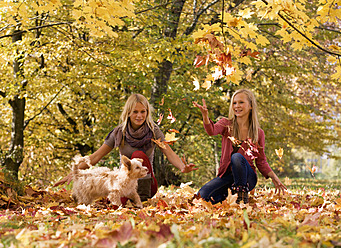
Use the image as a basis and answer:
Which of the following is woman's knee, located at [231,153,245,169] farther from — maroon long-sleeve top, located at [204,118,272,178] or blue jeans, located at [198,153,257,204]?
maroon long-sleeve top, located at [204,118,272,178]

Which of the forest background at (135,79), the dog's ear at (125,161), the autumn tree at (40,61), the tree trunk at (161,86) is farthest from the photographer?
the tree trunk at (161,86)

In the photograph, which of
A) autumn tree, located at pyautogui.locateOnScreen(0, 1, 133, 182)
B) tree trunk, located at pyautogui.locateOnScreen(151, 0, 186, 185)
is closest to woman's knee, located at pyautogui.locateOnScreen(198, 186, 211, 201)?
autumn tree, located at pyautogui.locateOnScreen(0, 1, 133, 182)

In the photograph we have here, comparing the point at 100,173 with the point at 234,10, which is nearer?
the point at 100,173

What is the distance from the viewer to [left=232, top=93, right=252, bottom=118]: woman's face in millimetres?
4109

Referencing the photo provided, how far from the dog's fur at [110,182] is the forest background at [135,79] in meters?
0.58

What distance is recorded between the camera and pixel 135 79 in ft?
28.9

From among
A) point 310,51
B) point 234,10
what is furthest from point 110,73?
point 310,51

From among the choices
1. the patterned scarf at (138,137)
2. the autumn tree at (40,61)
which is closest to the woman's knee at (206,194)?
the patterned scarf at (138,137)

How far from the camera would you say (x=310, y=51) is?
38.1ft

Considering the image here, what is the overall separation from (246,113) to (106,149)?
6.20ft

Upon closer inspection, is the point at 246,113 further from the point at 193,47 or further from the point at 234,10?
the point at 234,10

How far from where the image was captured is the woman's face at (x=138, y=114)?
4207 millimetres

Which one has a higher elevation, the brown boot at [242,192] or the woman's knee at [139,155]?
the woman's knee at [139,155]

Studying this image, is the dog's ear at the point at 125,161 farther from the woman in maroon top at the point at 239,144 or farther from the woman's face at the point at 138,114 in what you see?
the woman in maroon top at the point at 239,144
